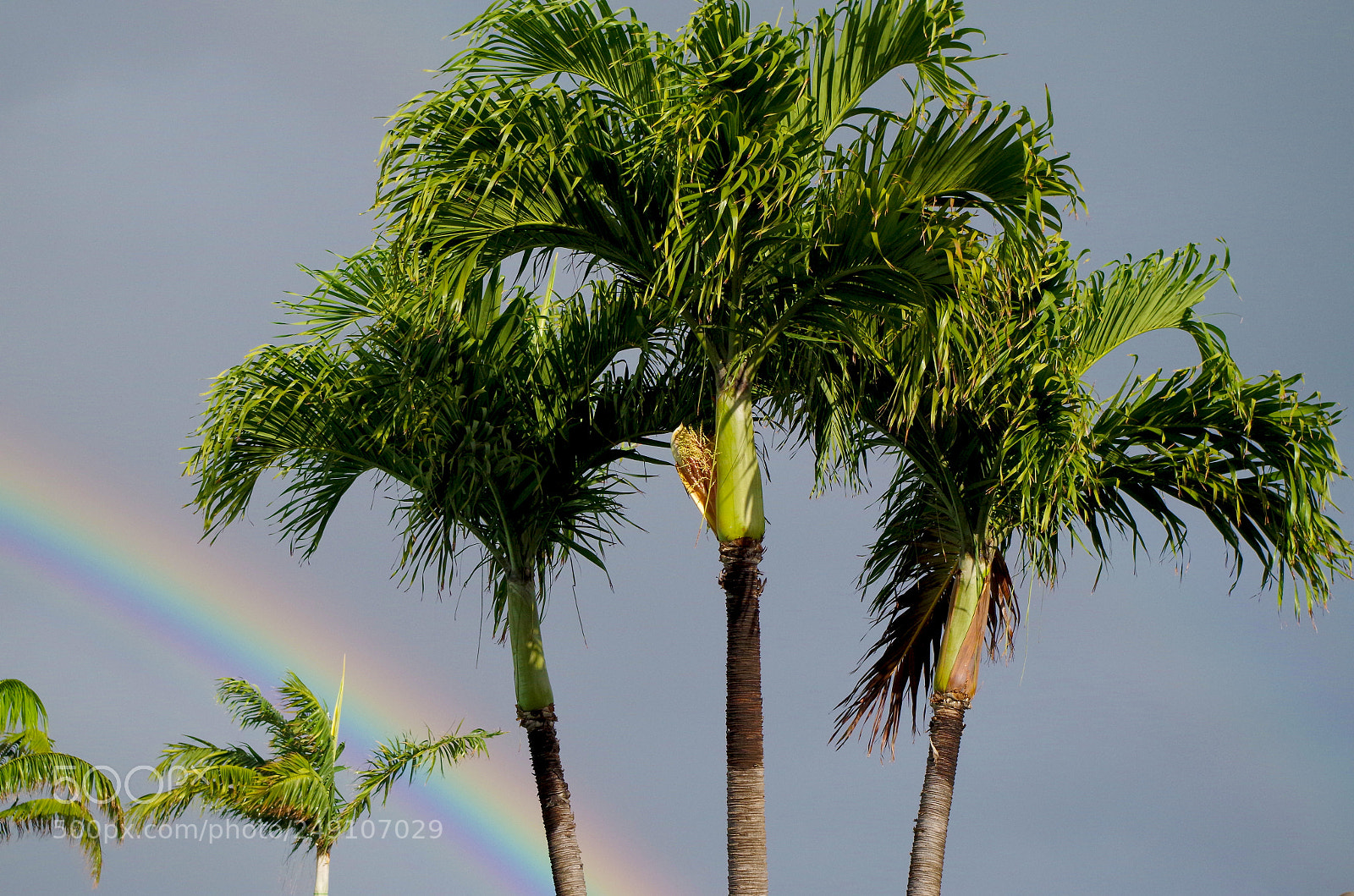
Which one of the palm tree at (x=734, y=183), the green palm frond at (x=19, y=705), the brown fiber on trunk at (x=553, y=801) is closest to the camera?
the palm tree at (x=734, y=183)

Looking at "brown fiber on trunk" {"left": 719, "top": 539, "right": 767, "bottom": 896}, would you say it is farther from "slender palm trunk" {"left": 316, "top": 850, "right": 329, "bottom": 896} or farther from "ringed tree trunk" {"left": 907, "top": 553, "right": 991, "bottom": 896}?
"slender palm trunk" {"left": 316, "top": 850, "right": 329, "bottom": 896}

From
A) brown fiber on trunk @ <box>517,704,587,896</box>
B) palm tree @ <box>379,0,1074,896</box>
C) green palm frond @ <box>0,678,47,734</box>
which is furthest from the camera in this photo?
green palm frond @ <box>0,678,47,734</box>

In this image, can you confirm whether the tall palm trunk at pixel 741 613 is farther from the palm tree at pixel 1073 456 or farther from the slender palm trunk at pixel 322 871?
the slender palm trunk at pixel 322 871

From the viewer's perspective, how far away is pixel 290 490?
9.86 metres

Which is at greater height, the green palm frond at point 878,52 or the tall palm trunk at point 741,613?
the green palm frond at point 878,52

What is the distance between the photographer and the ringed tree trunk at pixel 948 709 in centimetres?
870

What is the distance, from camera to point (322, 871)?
16.2m

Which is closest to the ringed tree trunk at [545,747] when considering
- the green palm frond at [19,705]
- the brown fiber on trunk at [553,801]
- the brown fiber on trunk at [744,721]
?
the brown fiber on trunk at [553,801]

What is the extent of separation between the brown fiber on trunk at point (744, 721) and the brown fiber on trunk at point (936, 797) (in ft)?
5.24

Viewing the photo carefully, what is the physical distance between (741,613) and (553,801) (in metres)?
2.41

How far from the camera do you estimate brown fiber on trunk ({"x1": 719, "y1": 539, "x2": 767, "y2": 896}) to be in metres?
7.59

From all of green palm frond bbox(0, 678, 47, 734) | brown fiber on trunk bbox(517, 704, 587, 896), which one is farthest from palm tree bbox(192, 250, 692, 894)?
green palm frond bbox(0, 678, 47, 734)

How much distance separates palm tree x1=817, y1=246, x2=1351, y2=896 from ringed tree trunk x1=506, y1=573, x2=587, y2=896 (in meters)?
2.45

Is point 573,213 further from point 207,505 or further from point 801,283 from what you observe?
point 207,505
